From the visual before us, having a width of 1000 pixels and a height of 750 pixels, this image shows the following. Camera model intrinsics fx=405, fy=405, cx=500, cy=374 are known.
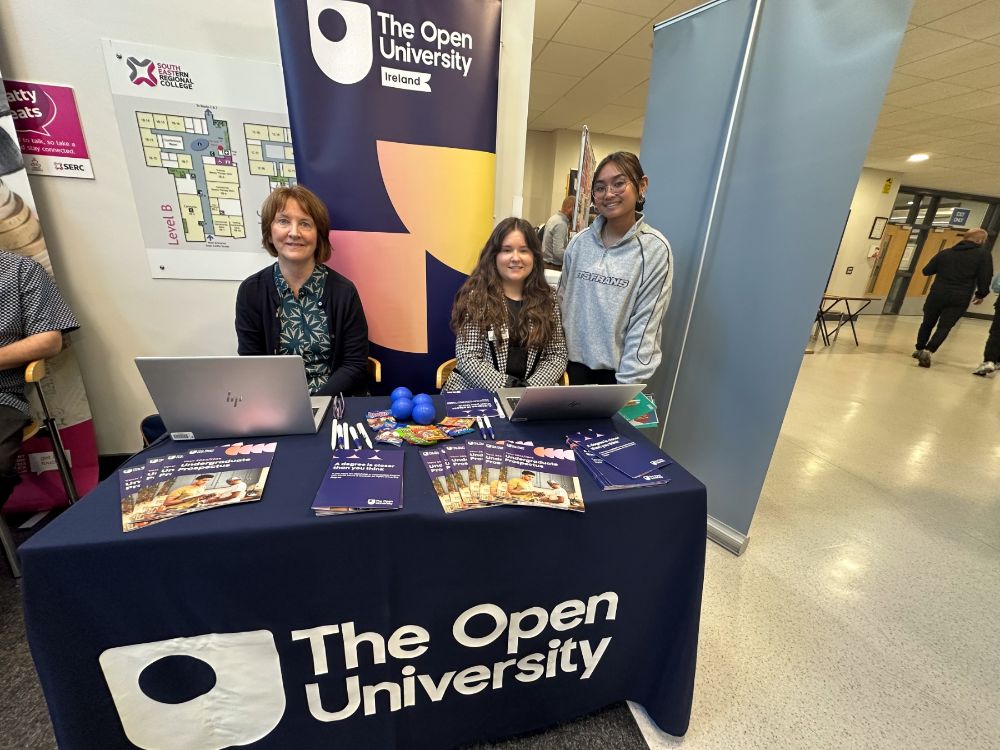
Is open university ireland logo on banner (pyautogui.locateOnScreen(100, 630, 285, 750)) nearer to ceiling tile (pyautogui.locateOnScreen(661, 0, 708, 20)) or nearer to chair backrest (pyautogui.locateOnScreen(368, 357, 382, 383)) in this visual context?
chair backrest (pyautogui.locateOnScreen(368, 357, 382, 383))

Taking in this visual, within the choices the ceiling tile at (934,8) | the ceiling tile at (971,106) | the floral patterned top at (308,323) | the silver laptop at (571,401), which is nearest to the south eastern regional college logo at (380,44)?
the floral patterned top at (308,323)

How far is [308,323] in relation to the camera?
Answer: 168 cm

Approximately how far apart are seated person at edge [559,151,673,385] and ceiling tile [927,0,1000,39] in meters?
3.23

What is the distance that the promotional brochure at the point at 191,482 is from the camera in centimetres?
75

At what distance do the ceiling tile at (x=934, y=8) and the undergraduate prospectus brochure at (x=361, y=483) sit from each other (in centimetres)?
423

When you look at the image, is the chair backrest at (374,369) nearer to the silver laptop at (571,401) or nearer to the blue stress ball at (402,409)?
the blue stress ball at (402,409)

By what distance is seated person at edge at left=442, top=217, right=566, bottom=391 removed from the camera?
161cm

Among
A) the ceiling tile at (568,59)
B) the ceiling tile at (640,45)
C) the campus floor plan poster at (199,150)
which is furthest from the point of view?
the ceiling tile at (568,59)

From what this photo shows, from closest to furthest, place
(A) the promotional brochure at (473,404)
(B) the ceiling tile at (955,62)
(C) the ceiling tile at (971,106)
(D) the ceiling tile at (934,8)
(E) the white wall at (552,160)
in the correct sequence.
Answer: (A) the promotional brochure at (473,404)
(D) the ceiling tile at (934,8)
(B) the ceiling tile at (955,62)
(C) the ceiling tile at (971,106)
(E) the white wall at (552,160)

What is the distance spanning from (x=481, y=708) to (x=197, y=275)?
7.21 feet

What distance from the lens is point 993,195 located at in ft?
27.8

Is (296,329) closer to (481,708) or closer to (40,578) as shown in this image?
(40,578)

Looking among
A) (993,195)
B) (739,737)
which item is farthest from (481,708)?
(993,195)

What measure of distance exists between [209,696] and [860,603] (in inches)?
86.7
